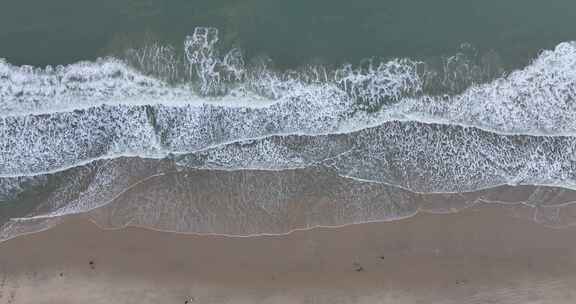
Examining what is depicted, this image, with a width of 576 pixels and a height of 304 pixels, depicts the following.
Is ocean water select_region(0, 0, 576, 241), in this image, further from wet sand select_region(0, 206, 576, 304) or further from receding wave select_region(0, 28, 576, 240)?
wet sand select_region(0, 206, 576, 304)

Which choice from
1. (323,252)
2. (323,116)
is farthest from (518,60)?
(323,252)

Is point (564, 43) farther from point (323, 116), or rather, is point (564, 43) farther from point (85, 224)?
point (85, 224)

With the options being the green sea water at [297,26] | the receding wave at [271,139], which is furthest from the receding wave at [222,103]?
the green sea water at [297,26]

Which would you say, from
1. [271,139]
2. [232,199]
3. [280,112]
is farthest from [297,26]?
[232,199]

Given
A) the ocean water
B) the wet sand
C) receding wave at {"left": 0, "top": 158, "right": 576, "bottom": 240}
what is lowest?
the wet sand

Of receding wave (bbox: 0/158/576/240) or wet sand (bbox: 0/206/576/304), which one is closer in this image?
wet sand (bbox: 0/206/576/304)

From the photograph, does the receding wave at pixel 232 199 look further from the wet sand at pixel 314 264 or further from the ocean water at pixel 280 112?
the wet sand at pixel 314 264

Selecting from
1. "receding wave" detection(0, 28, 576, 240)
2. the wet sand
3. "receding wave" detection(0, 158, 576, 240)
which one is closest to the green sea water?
"receding wave" detection(0, 28, 576, 240)
